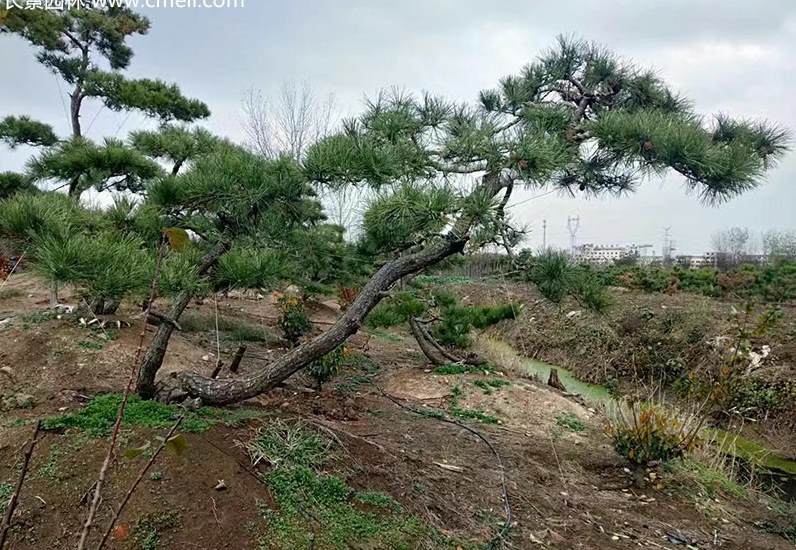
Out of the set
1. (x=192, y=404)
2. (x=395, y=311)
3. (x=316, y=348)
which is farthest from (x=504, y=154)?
(x=395, y=311)

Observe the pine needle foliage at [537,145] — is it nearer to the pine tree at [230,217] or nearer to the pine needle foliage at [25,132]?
the pine tree at [230,217]

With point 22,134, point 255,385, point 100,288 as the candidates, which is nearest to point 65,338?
point 255,385

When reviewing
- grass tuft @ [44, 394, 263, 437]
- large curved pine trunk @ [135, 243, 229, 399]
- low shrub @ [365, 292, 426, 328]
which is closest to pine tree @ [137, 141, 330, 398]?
large curved pine trunk @ [135, 243, 229, 399]

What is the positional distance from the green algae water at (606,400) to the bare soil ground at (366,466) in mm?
879

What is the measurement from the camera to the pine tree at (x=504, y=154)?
176 centimetres

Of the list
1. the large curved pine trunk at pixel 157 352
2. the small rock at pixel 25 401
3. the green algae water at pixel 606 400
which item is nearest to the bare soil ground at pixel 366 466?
the small rock at pixel 25 401

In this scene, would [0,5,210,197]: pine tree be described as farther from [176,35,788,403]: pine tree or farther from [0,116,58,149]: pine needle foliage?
[176,35,788,403]: pine tree

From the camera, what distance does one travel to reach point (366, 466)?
2148mm

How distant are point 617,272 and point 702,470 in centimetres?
805

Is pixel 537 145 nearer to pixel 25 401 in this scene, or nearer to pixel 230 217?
pixel 230 217

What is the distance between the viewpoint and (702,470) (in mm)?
3137

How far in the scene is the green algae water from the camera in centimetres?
414

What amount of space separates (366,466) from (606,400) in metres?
3.82

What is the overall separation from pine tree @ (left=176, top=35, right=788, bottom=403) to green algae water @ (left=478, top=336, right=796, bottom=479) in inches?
95.7
